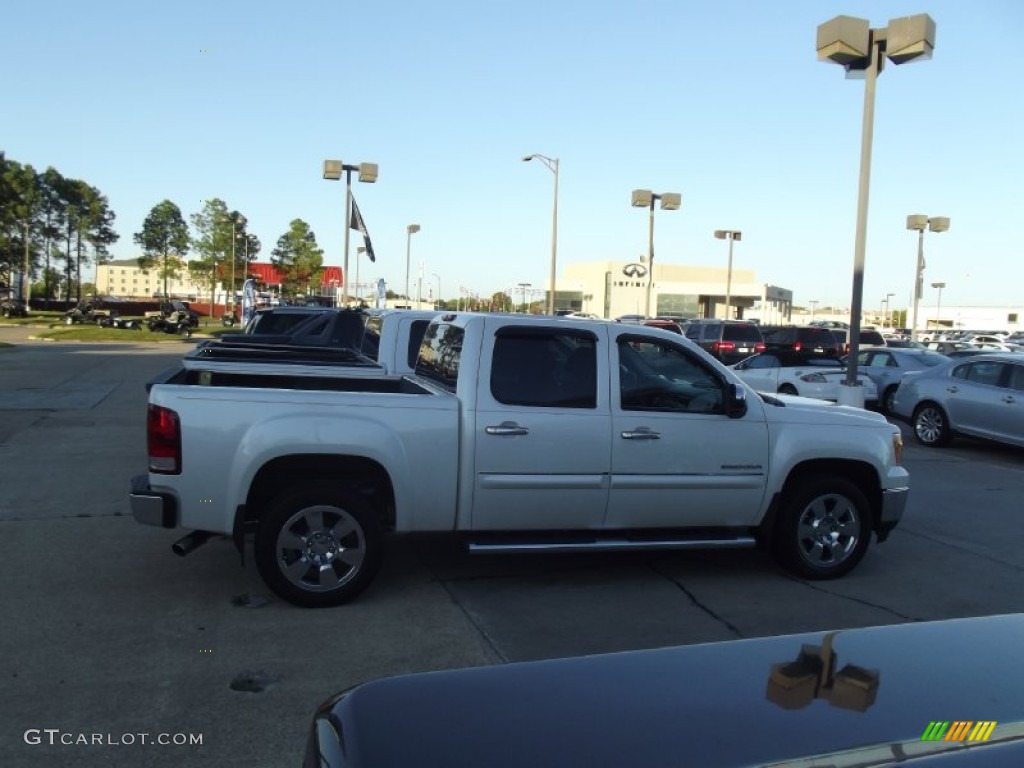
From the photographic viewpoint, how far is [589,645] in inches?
193

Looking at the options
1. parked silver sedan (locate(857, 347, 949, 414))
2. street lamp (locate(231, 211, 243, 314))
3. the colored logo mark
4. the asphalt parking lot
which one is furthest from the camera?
street lamp (locate(231, 211, 243, 314))

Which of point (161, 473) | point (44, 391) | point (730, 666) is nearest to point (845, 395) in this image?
point (161, 473)

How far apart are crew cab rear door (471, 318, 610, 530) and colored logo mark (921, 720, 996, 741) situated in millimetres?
3731

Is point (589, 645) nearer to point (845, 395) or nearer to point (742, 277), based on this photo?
point (845, 395)

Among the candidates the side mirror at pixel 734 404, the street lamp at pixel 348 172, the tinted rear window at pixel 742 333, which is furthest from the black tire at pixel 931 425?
the street lamp at pixel 348 172

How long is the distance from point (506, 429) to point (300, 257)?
70.3 m

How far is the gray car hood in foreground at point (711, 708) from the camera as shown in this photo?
77.1 inches

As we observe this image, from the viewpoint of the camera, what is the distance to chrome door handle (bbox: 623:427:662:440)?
5.84m

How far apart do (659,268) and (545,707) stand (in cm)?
9772

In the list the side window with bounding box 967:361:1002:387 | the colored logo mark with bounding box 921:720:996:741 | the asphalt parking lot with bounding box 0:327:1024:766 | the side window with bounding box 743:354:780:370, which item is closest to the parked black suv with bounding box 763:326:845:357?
the side window with bounding box 743:354:780:370

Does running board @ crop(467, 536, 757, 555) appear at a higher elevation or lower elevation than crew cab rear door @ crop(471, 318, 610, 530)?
lower

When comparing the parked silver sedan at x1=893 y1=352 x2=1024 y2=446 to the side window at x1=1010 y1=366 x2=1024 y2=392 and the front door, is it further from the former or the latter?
the front door

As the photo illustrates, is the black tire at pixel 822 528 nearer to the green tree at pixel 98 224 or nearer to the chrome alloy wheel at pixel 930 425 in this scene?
the chrome alloy wheel at pixel 930 425


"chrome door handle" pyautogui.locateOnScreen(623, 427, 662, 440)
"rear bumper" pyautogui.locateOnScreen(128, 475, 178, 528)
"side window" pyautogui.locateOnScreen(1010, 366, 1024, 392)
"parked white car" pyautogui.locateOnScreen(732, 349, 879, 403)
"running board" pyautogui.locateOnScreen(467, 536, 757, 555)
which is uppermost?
"side window" pyautogui.locateOnScreen(1010, 366, 1024, 392)
